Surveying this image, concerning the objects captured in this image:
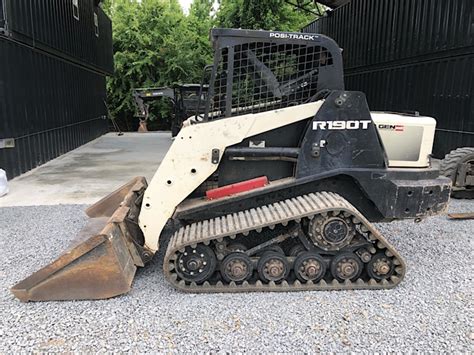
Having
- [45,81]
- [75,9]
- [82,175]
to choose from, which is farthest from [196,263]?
[75,9]

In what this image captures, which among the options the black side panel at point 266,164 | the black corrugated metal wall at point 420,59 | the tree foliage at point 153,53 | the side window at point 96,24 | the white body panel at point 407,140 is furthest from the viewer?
the tree foliage at point 153,53

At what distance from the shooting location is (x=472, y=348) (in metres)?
2.97

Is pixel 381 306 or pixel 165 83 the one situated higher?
pixel 165 83

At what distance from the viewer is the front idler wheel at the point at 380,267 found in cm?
383

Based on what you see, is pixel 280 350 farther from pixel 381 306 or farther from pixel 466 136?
pixel 466 136

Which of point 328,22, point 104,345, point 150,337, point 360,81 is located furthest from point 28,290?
point 328,22

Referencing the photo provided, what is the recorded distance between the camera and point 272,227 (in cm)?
→ 370

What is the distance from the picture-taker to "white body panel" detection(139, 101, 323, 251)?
388 centimetres

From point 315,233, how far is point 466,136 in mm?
7625

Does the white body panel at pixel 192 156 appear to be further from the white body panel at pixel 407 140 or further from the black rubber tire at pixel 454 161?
the black rubber tire at pixel 454 161

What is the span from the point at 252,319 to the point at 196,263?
2.43 feet

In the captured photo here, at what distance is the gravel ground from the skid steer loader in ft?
0.55

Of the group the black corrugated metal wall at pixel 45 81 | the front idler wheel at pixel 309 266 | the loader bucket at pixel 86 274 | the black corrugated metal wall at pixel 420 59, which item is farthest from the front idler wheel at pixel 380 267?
the black corrugated metal wall at pixel 45 81

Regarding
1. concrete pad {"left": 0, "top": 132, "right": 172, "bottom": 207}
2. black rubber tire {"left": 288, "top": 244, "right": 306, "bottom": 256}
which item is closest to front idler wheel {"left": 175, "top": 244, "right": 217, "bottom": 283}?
black rubber tire {"left": 288, "top": 244, "right": 306, "bottom": 256}
